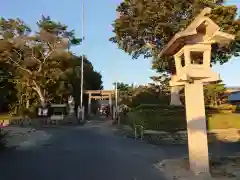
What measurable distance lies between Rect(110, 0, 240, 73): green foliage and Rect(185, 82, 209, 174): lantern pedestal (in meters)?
13.5

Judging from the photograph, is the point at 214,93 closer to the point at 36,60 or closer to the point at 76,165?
the point at 36,60

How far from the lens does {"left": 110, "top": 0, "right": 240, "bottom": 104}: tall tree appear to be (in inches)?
906

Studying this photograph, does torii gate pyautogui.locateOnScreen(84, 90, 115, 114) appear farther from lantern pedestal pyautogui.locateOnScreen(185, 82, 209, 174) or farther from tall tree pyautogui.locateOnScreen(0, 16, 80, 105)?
lantern pedestal pyautogui.locateOnScreen(185, 82, 209, 174)

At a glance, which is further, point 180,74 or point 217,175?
point 180,74

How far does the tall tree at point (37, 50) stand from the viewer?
4009cm

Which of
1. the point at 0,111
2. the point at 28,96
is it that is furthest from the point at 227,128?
the point at 0,111

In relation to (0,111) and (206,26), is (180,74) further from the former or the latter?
(0,111)

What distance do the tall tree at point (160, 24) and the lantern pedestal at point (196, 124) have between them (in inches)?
532

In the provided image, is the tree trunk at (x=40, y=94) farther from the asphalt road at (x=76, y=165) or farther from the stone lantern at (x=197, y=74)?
the stone lantern at (x=197, y=74)

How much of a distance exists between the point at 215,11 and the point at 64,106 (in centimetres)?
2460

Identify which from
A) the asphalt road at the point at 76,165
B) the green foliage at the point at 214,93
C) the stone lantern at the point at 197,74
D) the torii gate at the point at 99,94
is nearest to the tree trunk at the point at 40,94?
the torii gate at the point at 99,94

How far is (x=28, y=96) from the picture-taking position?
146 feet

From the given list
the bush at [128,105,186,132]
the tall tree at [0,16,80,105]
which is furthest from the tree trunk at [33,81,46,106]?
the bush at [128,105,186,132]

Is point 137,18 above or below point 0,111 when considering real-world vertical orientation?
above
